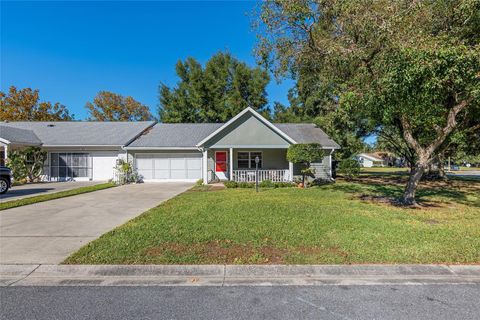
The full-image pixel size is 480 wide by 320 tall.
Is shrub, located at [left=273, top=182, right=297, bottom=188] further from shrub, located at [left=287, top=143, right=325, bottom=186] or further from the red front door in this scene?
the red front door

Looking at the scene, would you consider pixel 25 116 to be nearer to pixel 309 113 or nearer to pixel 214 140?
pixel 214 140

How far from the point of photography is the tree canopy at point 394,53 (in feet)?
21.7

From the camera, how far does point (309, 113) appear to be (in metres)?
29.5

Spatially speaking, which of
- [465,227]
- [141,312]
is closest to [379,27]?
[465,227]

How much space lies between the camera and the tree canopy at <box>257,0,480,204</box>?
21.7ft

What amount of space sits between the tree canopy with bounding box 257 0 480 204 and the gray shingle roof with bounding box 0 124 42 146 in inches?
683

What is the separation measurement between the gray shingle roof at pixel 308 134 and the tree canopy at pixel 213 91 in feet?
31.5

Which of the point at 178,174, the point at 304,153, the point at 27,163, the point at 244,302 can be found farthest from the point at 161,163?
the point at 244,302

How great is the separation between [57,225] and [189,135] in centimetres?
1407

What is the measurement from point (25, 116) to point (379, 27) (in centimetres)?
4069

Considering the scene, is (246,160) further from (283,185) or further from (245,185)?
(283,185)

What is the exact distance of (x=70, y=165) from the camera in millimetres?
18812

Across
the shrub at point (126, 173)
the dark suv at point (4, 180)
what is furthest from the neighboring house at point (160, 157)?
the dark suv at point (4, 180)

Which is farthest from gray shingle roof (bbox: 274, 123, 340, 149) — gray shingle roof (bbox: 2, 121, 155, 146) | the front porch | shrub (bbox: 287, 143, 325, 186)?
gray shingle roof (bbox: 2, 121, 155, 146)
